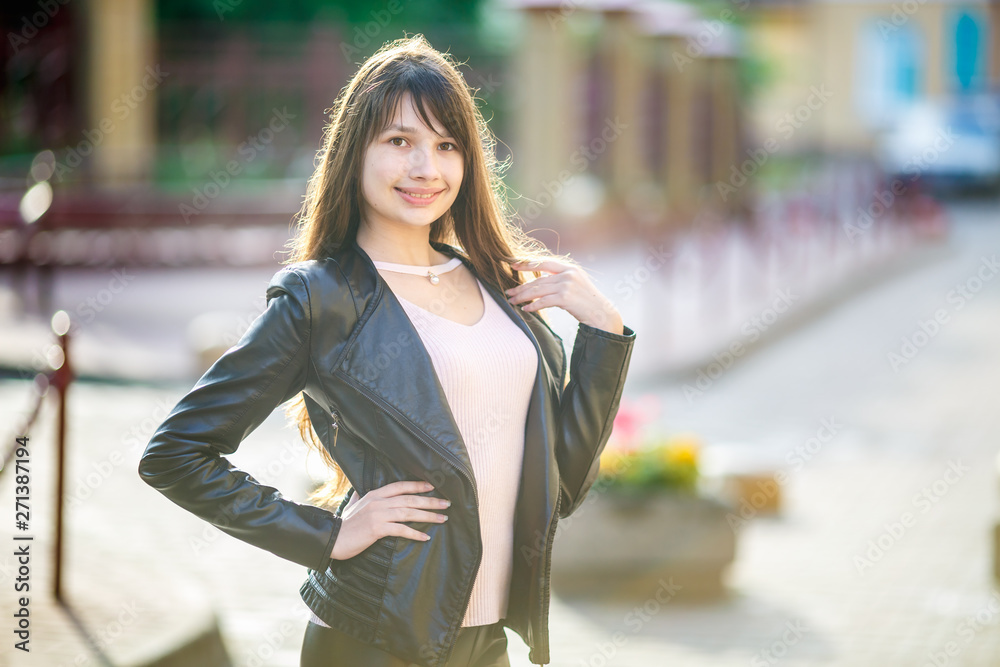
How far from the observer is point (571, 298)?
2771 millimetres

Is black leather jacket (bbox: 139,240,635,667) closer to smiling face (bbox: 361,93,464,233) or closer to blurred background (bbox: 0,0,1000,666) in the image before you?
smiling face (bbox: 361,93,464,233)

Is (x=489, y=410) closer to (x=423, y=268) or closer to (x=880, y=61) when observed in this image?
(x=423, y=268)

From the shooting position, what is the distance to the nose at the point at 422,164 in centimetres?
261

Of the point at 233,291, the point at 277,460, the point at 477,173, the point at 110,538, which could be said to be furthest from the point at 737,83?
the point at 477,173

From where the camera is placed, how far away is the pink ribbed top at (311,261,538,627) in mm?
2609

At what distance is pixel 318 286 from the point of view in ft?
8.25

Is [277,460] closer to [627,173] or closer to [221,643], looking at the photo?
[221,643]

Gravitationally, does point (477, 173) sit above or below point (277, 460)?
above

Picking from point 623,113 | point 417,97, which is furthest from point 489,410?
point 623,113

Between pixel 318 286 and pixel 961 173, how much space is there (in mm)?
26799

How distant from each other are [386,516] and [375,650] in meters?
0.29

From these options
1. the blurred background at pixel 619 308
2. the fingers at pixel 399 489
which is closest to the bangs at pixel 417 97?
the fingers at pixel 399 489

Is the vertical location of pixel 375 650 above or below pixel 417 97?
below

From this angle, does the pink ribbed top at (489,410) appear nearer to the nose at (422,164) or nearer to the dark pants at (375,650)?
the dark pants at (375,650)
